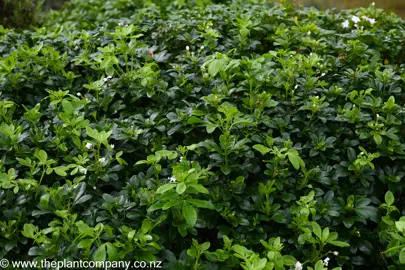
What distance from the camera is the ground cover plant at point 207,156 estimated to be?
199 cm

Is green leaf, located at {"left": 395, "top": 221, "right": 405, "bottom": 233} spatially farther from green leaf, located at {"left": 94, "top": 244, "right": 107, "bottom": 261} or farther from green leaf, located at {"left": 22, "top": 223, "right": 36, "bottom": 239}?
green leaf, located at {"left": 22, "top": 223, "right": 36, "bottom": 239}

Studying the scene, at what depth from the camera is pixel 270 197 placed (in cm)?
223

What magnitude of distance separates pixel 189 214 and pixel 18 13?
3.70 metres

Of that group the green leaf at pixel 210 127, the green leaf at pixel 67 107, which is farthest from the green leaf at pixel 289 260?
the green leaf at pixel 67 107

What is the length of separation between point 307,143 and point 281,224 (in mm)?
437

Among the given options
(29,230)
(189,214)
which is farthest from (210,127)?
(29,230)

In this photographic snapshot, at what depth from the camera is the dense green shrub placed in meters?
4.86

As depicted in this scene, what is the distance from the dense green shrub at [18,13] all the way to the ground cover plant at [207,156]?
6.82 ft

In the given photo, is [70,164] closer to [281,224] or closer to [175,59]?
[281,224]

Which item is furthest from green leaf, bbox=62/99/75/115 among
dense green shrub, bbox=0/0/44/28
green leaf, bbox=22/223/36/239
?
dense green shrub, bbox=0/0/44/28

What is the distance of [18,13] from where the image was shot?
16.0ft

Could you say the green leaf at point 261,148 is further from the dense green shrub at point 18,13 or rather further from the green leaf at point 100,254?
the dense green shrub at point 18,13

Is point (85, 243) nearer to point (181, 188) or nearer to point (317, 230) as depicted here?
point (181, 188)

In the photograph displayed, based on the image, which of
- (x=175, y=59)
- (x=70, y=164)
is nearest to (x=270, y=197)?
(x=70, y=164)
